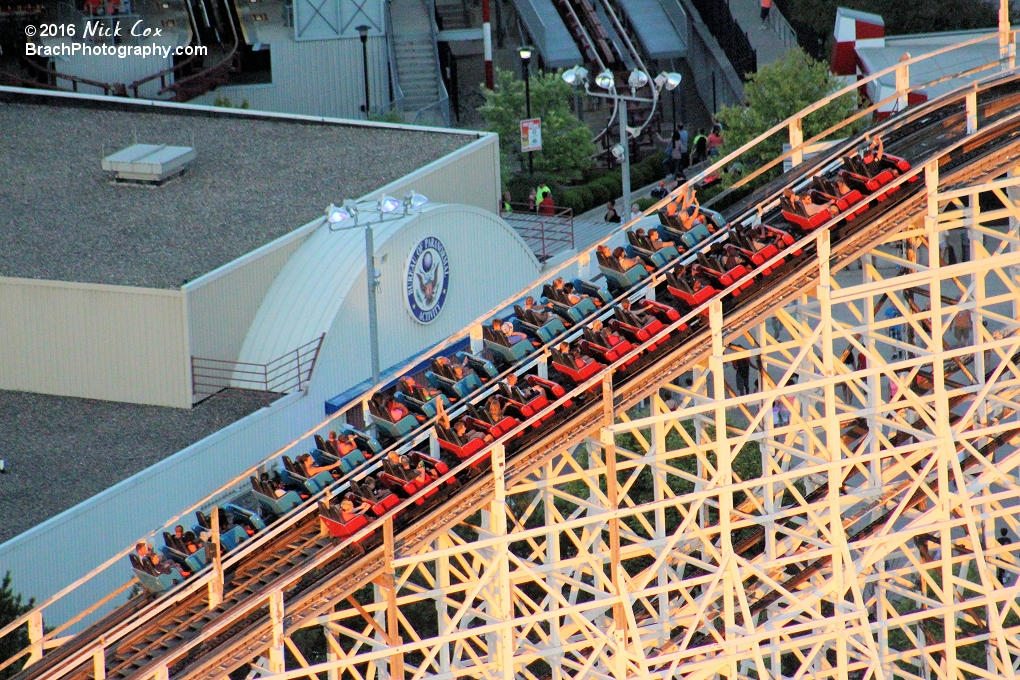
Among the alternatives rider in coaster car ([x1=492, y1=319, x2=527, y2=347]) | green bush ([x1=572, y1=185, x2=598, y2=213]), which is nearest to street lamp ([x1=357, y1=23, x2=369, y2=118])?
green bush ([x1=572, y1=185, x2=598, y2=213])

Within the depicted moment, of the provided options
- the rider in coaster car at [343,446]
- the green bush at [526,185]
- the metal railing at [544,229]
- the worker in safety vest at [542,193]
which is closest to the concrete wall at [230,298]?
the rider in coaster car at [343,446]

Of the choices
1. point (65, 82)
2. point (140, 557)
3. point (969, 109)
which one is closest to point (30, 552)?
point (140, 557)

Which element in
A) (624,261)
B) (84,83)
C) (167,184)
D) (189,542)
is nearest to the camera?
(189,542)

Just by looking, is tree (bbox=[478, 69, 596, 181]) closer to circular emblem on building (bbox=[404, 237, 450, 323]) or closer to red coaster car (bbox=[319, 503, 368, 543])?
circular emblem on building (bbox=[404, 237, 450, 323])

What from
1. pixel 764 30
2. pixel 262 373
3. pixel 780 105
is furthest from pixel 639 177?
pixel 262 373

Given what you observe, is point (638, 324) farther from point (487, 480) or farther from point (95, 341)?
point (95, 341)
